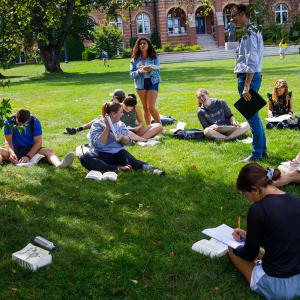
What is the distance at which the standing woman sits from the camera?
9.09 meters

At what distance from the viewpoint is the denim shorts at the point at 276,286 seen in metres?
3.43

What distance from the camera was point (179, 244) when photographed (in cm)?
455

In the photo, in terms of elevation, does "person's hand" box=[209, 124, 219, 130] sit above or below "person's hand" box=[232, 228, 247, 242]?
above

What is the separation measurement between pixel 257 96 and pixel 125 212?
2466mm

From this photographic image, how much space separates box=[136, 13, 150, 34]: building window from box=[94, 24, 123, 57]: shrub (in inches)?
359

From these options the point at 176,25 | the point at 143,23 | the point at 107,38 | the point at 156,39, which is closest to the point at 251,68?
the point at 107,38

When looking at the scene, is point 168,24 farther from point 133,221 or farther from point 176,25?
point 133,221

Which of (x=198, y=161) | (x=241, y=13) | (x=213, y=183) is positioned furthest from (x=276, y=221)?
(x=198, y=161)

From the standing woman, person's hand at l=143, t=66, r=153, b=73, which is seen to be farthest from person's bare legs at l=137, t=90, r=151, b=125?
person's hand at l=143, t=66, r=153, b=73

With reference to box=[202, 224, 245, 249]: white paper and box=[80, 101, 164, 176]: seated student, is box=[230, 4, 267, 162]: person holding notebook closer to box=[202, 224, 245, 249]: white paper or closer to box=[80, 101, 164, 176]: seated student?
box=[80, 101, 164, 176]: seated student

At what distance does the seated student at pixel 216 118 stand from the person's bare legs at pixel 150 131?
820 mm

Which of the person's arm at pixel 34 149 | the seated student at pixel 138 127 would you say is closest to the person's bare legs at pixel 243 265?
the person's arm at pixel 34 149

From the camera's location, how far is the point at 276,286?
136 inches

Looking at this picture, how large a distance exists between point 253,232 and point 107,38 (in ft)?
132
